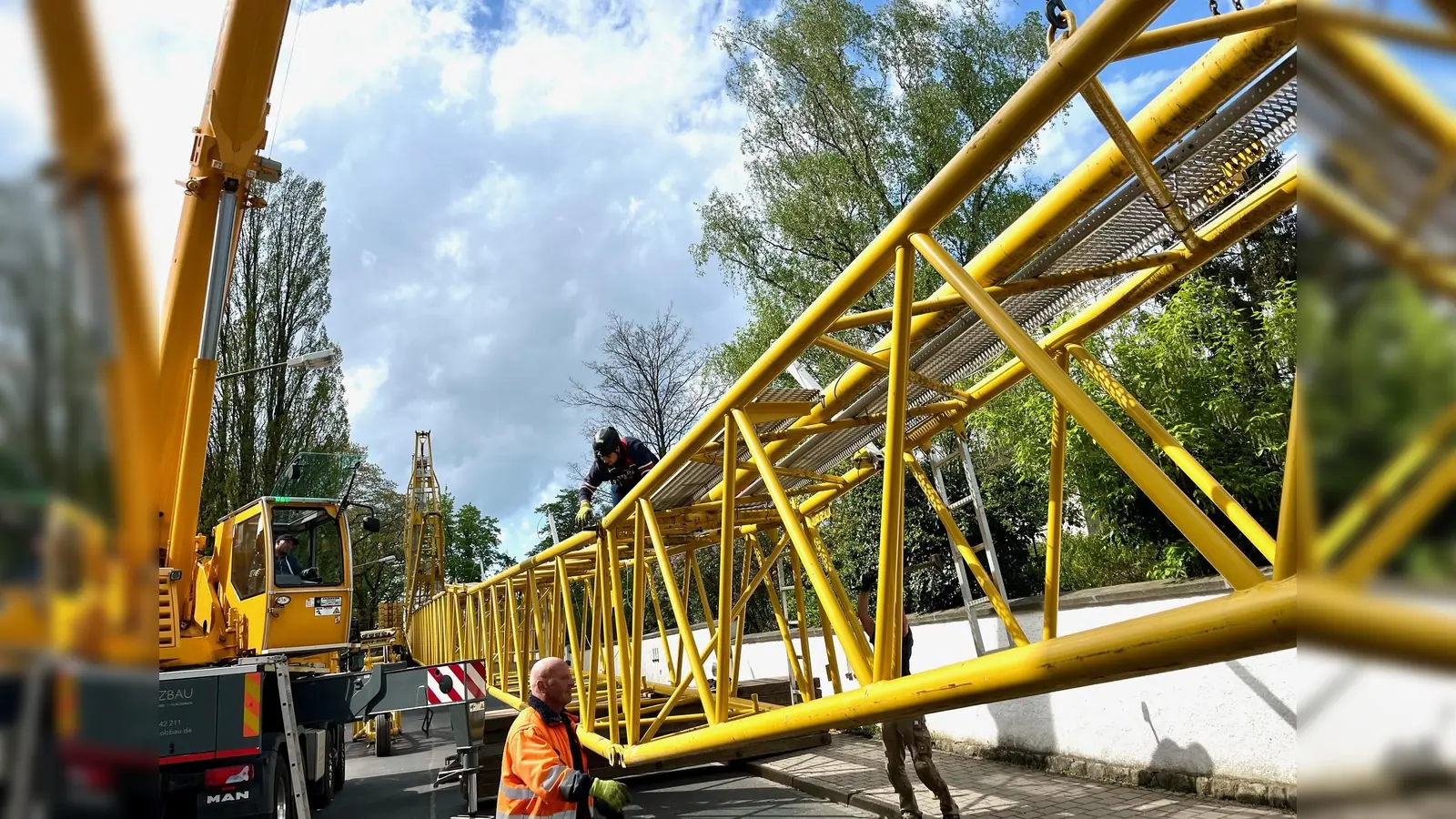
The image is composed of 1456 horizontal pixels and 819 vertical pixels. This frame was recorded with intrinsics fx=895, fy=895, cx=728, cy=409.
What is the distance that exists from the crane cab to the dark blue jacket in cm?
379

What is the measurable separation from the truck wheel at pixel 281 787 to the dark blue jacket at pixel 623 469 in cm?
361

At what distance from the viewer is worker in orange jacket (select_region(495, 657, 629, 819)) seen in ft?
13.3

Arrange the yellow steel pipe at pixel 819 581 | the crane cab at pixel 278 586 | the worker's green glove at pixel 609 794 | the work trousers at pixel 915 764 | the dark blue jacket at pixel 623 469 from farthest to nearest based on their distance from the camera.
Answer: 1. the crane cab at pixel 278 586
2. the dark blue jacket at pixel 623 469
3. the work trousers at pixel 915 764
4. the worker's green glove at pixel 609 794
5. the yellow steel pipe at pixel 819 581

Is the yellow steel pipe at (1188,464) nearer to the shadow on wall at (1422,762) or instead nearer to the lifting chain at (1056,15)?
the lifting chain at (1056,15)

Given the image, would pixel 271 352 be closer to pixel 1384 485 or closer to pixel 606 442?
pixel 606 442

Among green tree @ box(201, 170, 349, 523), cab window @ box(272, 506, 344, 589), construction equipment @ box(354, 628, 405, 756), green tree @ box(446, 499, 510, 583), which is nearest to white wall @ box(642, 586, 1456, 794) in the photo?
cab window @ box(272, 506, 344, 589)

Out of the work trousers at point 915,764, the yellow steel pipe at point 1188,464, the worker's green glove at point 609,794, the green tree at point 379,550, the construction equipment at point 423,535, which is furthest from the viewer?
the green tree at point 379,550

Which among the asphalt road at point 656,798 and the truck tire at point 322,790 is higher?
the truck tire at point 322,790

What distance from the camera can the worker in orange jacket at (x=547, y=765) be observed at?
13.3ft

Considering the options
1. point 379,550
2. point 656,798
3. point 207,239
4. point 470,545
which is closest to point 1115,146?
point 207,239

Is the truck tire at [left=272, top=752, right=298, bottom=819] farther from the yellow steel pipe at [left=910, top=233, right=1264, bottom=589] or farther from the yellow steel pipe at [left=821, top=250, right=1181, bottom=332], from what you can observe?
the yellow steel pipe at [left=910, top=233, right=1264, bottom=589]

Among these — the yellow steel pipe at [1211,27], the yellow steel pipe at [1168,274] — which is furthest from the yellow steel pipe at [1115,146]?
the yellow steel pipe at [1168,274]

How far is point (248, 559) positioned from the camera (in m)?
8.93

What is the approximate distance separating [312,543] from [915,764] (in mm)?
7240
